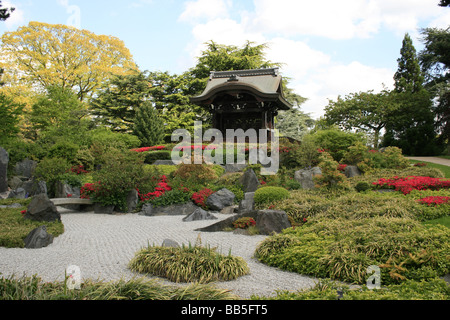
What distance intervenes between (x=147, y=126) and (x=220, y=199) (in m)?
15.2

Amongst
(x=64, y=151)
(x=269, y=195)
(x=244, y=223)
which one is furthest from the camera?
(x=64, y=151)

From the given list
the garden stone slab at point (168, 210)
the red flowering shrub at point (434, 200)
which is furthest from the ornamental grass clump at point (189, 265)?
the red flowering shrub at point (434, 200)

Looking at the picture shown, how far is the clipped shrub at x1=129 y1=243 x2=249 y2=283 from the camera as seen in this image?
4625mm

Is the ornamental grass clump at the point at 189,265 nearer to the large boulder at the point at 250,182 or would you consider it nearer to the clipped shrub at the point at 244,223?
the clipped shrub at the point at 244,223

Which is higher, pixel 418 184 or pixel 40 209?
pixel 418 184

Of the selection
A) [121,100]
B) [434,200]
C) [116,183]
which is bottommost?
[434,200]

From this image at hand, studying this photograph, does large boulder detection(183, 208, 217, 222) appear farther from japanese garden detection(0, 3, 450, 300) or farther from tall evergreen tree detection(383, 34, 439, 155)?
tall evergreen tree detection(383, 34, 439, 155)

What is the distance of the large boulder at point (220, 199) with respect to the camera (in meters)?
11.0

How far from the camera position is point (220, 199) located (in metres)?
11.1

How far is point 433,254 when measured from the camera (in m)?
4.76

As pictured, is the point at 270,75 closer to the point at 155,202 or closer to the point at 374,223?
the point at 155,202

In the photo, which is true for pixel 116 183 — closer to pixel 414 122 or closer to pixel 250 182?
pixel 250 182

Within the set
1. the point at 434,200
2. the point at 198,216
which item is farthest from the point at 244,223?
the point at 434,200
